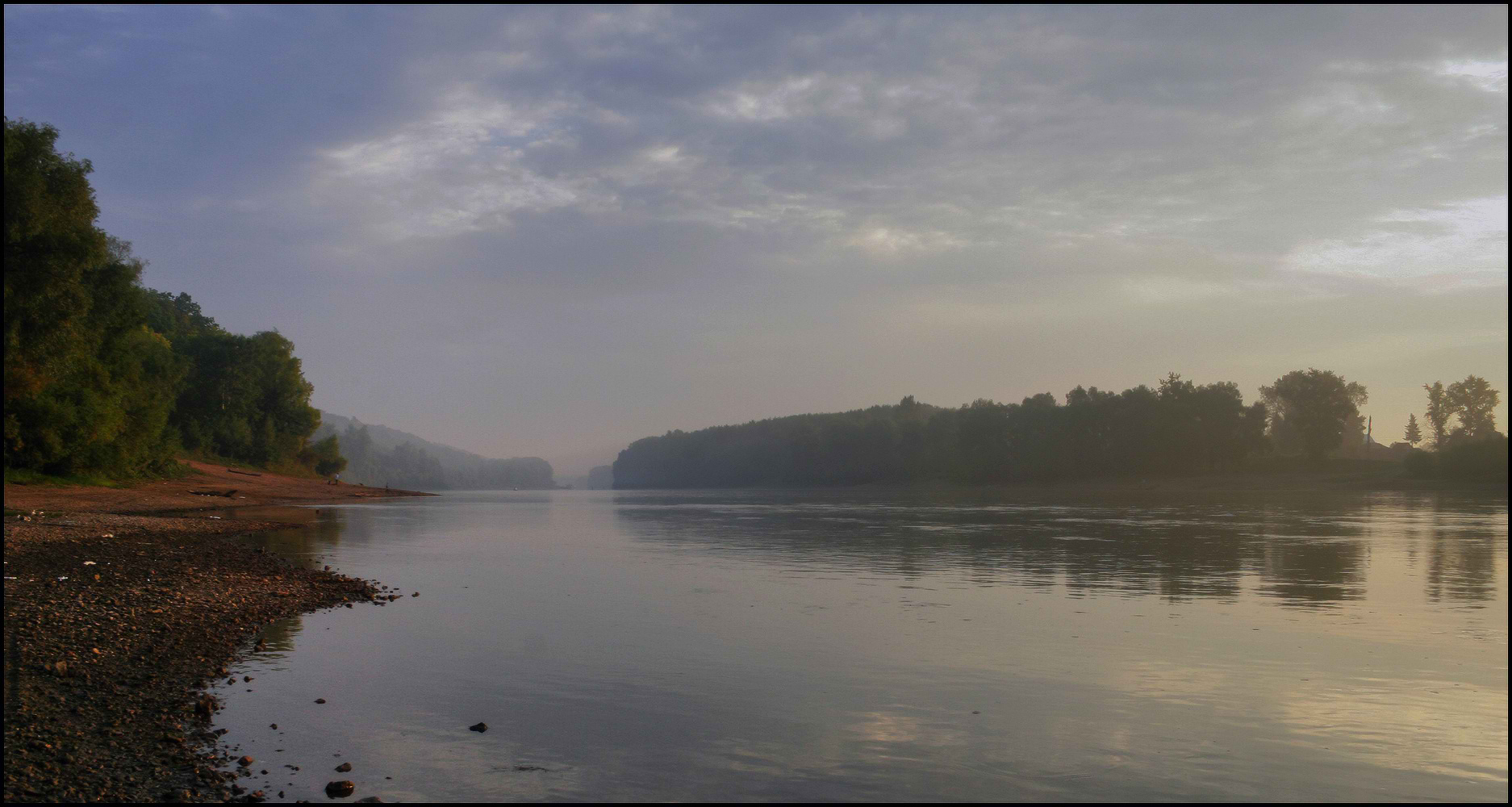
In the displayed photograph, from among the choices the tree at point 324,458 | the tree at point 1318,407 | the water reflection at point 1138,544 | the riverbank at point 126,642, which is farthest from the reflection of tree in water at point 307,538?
the tree at point 324,458

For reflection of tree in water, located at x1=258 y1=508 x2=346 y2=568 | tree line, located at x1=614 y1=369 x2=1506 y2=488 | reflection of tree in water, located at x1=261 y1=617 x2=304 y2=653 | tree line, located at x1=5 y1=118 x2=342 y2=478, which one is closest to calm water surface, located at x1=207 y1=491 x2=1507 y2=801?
reflection of tree in water, located at x1=261 y1=617 x2=304 y2=653

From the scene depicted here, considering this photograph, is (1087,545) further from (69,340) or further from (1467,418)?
(69,340)

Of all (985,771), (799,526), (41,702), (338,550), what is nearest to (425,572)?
(338,550)

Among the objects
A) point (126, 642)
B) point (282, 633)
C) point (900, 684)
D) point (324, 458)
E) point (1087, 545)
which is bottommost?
point (1087, 545)

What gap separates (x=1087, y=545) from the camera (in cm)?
3734

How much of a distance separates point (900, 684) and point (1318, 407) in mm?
71324

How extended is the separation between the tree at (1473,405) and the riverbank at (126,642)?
21460 millimetres

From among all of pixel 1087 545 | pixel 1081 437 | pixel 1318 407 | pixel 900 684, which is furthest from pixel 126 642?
pixel 1081 437

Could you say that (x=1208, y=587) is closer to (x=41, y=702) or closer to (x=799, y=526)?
(x=41, y=702)

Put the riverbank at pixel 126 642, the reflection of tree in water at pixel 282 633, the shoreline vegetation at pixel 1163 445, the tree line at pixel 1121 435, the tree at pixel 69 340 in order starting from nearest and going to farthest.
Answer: the riverbank at pixel 126 642 → the reflection of tree in water at pixel 282 633 → the tree at pixel 69 340 → the shoreline vegetation at pixel 1163 445 → the tree line at pixel 1121 435

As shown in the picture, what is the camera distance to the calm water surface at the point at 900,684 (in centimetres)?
939

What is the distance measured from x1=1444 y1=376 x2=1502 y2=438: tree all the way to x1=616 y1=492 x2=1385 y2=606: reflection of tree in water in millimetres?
4598

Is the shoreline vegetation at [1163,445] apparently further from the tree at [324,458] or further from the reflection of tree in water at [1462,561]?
the tree at [324,458]

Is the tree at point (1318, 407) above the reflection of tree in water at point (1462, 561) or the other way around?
above
